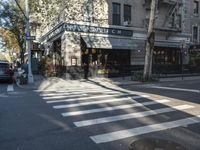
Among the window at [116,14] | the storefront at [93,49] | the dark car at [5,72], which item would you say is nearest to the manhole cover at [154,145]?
the dark car at [5,72]

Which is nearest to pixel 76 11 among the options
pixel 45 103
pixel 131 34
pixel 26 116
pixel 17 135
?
pixel 131 34

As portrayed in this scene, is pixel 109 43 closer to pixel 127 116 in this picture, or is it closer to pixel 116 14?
pixel 116 14

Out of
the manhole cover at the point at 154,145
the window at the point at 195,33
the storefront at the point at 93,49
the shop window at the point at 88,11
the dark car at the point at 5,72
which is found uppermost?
the shop window at the point at 88,11

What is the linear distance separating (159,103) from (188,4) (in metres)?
24.6

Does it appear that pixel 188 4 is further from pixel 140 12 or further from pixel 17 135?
pixel 17 135

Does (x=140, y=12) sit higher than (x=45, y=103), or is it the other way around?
(x=140, y=12)

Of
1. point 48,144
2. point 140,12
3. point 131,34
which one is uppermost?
point 140,12

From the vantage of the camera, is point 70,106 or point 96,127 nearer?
point 96,127

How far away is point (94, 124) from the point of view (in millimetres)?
7242

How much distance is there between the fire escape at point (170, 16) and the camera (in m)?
28.9

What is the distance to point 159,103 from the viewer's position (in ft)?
34.6

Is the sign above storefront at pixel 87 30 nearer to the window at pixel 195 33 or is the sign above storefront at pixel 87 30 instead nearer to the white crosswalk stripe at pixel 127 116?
the window at pixel 195 33

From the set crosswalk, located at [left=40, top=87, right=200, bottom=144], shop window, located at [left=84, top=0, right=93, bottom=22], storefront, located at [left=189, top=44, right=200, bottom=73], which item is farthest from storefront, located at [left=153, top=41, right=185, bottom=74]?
crosswalk, located at [left=40, top=87, right=200, bottom=144]

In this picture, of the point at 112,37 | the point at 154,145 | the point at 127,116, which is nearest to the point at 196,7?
the point at 112,37
